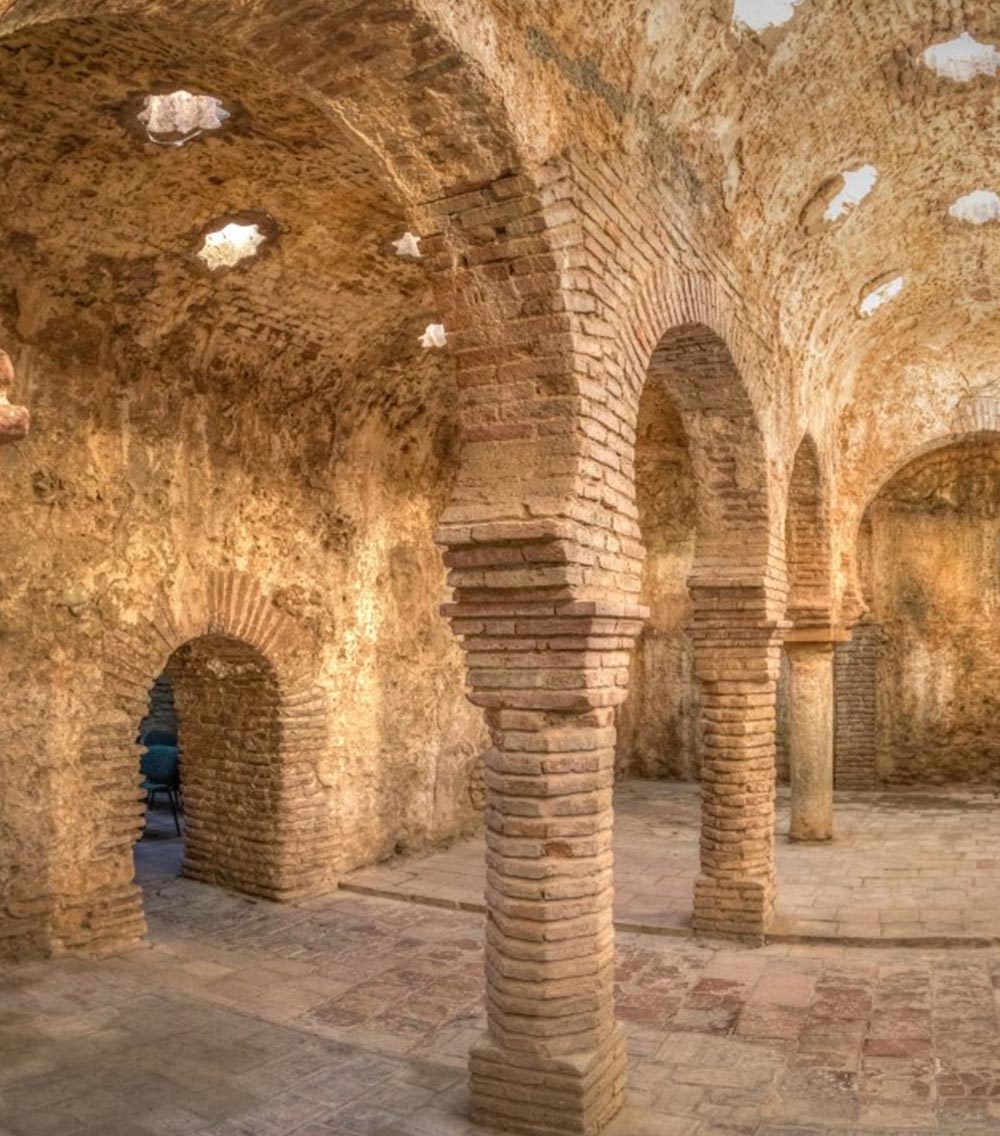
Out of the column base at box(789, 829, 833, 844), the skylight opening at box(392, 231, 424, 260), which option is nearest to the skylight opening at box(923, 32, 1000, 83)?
the skylight opening at box(392, 231, 424, 260)

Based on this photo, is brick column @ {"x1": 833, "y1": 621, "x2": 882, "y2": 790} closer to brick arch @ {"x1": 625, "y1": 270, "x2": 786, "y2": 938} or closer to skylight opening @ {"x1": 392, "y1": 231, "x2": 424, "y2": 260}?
brick arch @ {"x1": 625, "y1": 270, "x2": 786, "y2": 938}

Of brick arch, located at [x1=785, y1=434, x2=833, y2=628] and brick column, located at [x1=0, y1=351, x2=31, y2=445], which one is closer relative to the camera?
brick column, located at [x1=0, y1=351, x2=31, y2=445]

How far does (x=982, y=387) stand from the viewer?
12.1m

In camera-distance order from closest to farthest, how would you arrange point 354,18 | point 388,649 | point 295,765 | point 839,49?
point 354,18, point 839,49, point 295,765, point 388,649

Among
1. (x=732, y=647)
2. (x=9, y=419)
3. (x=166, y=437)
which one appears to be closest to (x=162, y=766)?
(x=166, y=437)

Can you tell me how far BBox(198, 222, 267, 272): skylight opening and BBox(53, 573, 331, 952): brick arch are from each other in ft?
7.56

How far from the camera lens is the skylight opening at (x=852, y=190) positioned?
24.9 feet

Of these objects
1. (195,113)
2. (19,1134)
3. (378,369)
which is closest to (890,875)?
(378,369)

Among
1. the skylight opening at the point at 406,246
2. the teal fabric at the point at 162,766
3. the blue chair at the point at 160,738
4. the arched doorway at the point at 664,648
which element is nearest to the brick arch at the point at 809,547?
the arched doorway at the point at 664,648

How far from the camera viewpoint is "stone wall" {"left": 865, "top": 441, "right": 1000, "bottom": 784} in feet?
48.4

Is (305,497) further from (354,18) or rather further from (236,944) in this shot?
(354,18)

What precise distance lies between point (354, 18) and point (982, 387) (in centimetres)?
1007

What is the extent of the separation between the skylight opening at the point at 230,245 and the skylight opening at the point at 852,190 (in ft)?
13.2

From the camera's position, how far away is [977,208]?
870cm
